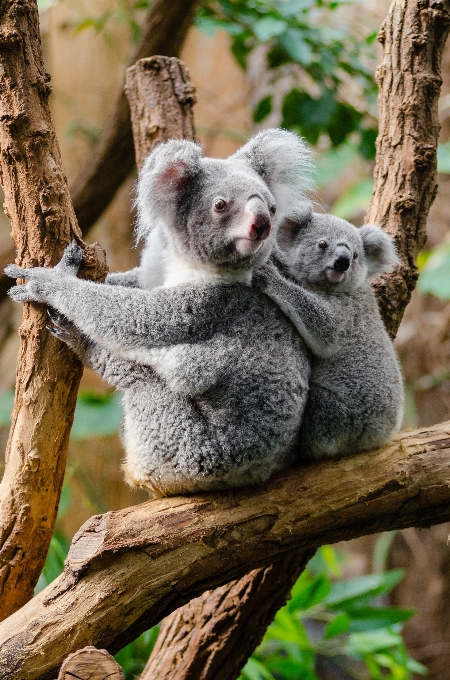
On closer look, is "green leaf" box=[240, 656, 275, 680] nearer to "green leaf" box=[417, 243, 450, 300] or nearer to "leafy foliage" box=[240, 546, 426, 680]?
"leafy foliage" box=[240, 546, 426, 680]

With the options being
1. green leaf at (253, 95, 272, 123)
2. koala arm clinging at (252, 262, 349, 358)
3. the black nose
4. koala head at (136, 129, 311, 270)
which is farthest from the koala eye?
green leaf at (253, 95, 272, 123)

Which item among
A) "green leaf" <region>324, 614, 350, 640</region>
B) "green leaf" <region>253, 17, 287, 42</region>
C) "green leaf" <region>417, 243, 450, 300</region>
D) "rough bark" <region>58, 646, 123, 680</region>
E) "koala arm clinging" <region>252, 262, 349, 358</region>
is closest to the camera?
"rough bark" <region>58, 646, 123, 680</region>

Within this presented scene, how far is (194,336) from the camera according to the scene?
88.4 inches

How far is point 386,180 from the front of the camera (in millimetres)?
2996

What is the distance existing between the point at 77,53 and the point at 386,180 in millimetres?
5013

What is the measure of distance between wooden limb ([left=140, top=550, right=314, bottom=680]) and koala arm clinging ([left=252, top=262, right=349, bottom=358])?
0.84 m

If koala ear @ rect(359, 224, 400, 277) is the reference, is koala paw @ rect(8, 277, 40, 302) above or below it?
below

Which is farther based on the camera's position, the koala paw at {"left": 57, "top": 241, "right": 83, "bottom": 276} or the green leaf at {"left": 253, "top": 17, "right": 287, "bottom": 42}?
the green leaf at {"left": 253, "top": 17, "right": 287, "bottom": 42}

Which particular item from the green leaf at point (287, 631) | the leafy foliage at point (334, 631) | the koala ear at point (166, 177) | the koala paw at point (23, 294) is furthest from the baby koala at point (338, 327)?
the green leaf at point (287, 631)

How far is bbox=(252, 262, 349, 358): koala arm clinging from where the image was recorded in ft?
7.67

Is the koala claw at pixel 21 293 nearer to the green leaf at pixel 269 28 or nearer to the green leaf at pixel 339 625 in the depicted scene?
the green leaf at pixel 269 28

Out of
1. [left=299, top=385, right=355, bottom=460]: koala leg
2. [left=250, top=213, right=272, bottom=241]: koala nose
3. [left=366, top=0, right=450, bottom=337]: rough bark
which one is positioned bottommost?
[left=299, top=385, right=355, bottom=460]: koala leg

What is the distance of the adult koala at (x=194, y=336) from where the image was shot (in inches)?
84.5

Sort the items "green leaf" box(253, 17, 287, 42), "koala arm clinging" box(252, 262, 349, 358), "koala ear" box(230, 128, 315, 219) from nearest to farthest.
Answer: "koala arm clinging" box(252, 262, 349, 358)
"koala ear" box(230, 128, 315, 219)
"green leaf" box(253, 17, 287, 42)
